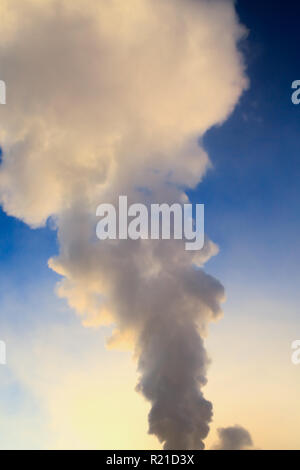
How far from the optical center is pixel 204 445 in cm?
3888
